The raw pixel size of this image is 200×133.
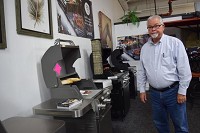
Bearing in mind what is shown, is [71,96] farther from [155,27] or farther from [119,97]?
[119,97]

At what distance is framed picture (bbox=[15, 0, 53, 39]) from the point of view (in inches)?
70.2

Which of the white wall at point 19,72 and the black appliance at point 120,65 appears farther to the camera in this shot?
the black appliance at point 120,65

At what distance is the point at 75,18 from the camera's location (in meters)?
2.98

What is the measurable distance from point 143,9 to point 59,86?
7596mm

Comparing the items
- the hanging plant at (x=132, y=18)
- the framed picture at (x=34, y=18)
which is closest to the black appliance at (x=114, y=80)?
the framed picture at (x=34, y=18)

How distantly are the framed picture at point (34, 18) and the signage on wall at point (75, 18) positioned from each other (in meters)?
0.30

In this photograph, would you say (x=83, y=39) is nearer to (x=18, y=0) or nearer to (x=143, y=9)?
(x=18, y=0)

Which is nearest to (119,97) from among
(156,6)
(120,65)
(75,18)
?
(120,65)

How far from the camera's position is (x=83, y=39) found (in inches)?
126

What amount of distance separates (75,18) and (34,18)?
42.7 inches

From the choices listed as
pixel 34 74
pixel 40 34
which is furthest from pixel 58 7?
pixel 34 74

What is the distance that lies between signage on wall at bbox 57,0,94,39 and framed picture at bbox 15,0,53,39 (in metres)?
0.30

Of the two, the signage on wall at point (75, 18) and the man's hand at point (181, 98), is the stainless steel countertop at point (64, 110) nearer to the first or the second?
the man's hand at point (181, 98)

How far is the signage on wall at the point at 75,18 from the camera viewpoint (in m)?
2.58
